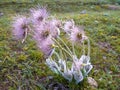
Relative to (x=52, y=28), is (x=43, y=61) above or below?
below

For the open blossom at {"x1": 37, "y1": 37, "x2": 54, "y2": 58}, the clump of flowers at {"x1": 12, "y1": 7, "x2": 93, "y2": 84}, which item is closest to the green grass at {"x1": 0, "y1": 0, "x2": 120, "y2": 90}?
the clump of flowers at {"x1": 12, "y1": 7, "x2": 93, "y2": 84}

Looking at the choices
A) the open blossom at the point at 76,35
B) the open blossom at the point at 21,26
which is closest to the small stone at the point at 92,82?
the open blossom at the point at 76,35

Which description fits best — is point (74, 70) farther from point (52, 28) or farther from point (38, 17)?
point (38, 17)

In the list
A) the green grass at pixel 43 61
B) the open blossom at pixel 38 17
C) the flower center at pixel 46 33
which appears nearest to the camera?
the flower center at pixel 46 33

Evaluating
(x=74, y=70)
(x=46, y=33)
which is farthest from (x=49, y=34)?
(x=74, y=70)

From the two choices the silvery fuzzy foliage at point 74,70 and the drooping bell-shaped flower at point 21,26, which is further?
the silvery fuzzy foliage at point 74,70

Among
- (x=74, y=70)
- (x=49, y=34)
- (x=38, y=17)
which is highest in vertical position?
(x=38, y=17)

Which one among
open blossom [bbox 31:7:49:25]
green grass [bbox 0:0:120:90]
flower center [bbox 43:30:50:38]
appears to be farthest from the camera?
green grass [bbox 0:0:120:90]

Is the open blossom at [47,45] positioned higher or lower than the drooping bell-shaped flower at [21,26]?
lower

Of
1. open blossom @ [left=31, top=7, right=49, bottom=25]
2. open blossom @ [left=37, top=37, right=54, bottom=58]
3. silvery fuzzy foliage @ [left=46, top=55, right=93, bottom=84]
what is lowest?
silvery fuzzy foliage @ [left=46, top=55, right=93, bottom=84]

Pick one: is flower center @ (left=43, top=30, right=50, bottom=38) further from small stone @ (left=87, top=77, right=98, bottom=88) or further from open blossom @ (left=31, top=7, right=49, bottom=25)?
small stone @ (left=87, top=77, right=98, bottom=88)

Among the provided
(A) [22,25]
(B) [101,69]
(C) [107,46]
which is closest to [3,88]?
(A) [22,25]

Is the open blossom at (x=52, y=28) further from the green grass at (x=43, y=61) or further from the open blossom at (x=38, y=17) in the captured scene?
the green grass at (x=43, y=61)

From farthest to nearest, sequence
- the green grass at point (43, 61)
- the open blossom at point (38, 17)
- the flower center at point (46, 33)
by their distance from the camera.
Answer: the green grass at point (43, 61)
the open blossom at point (38, 17)
the flower center at point (46, 33)
